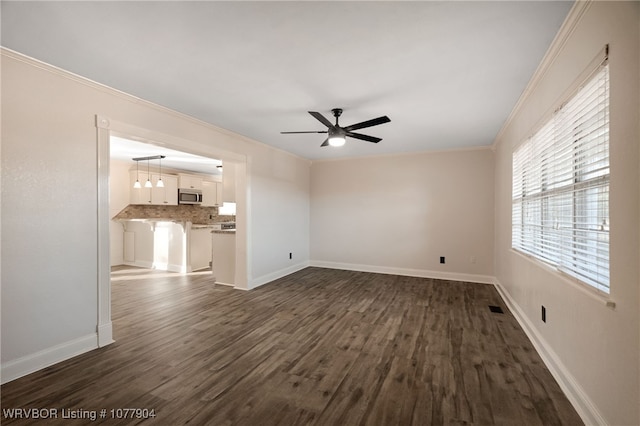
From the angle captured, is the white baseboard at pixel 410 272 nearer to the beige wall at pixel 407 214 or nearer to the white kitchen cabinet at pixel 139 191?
the beige wall at pixel 407 214

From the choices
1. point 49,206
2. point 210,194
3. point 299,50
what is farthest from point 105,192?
point 210,194

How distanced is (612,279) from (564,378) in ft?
3.33

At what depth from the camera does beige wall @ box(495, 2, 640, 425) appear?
4.17ft

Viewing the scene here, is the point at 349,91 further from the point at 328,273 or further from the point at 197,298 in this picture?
the point at 328,273

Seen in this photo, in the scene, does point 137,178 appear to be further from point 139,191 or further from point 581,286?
point 581,286

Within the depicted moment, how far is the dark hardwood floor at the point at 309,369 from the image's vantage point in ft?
5.86

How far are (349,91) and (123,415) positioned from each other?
307cm

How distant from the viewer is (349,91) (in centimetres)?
276

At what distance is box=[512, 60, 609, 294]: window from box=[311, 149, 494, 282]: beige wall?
7.54ft

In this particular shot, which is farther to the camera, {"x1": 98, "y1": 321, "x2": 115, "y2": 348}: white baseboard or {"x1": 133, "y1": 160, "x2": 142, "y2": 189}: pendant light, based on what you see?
{"x1": 133, "y1": 160, "x2": 142, "y2": 189}: pendant light

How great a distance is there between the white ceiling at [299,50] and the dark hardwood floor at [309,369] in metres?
2.46

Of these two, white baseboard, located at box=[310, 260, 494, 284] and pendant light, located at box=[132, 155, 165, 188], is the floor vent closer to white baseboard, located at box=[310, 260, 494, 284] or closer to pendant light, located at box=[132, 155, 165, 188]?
white baseboard, located at box=[310, 260, 494, 284]

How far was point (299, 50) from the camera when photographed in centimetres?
209

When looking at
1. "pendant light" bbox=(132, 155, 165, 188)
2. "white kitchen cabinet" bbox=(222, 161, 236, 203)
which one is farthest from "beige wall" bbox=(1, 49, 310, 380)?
"pendant light" bbox=(132, 155, 165, 188)
